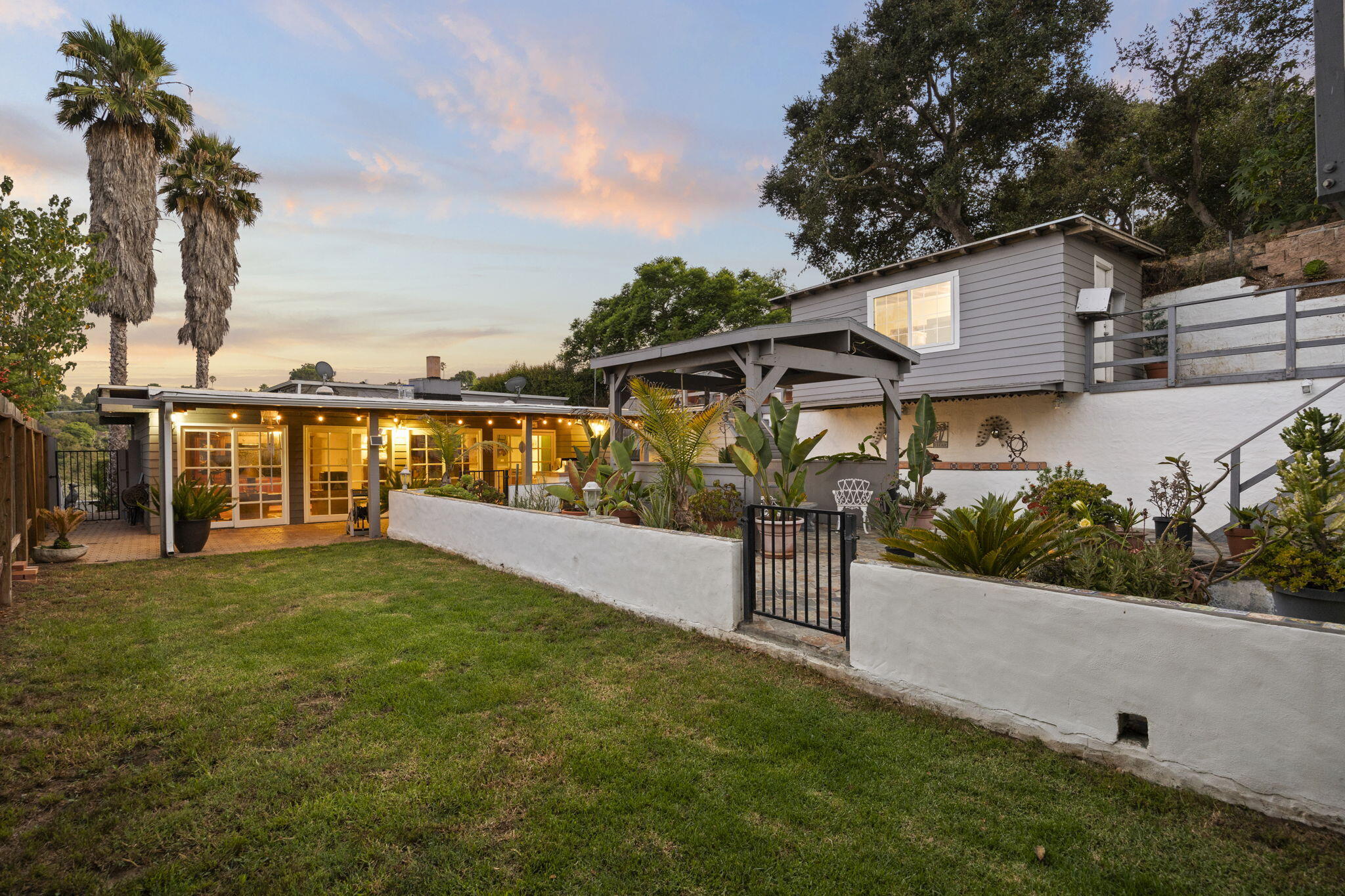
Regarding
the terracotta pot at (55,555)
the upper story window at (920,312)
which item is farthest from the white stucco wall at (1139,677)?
the terracotta pot at (55,555)

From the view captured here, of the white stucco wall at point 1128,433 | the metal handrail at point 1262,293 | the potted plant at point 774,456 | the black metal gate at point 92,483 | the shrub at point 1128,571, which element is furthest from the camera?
the black metal gate at point 92,483

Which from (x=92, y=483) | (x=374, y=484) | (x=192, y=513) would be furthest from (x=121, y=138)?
(x=374, y=484)

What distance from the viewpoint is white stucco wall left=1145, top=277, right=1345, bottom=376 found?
27.0 ft

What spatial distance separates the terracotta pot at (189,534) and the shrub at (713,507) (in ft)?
25.0

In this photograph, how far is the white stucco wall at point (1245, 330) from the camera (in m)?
8.22

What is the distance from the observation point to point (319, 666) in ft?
13.4

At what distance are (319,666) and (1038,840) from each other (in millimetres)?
4227

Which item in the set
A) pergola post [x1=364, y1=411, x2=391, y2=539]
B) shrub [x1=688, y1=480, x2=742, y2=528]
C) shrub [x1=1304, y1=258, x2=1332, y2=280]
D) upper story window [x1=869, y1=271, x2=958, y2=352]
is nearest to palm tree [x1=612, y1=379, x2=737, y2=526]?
shrub [x1=688, y1=480, x2=742, y2=528]

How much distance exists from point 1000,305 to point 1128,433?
9.01ft

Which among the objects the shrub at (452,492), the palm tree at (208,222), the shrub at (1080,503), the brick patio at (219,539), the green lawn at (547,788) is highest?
the palm tree at (208,222)

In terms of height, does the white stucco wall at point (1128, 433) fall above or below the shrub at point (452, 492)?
above

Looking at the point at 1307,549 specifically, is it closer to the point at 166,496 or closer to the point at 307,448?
the point at 166,496

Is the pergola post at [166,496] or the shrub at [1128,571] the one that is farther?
the pergola post at [166,496]

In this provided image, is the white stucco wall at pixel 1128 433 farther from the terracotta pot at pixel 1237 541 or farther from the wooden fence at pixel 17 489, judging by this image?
the wooden fence at pixel 17 489
